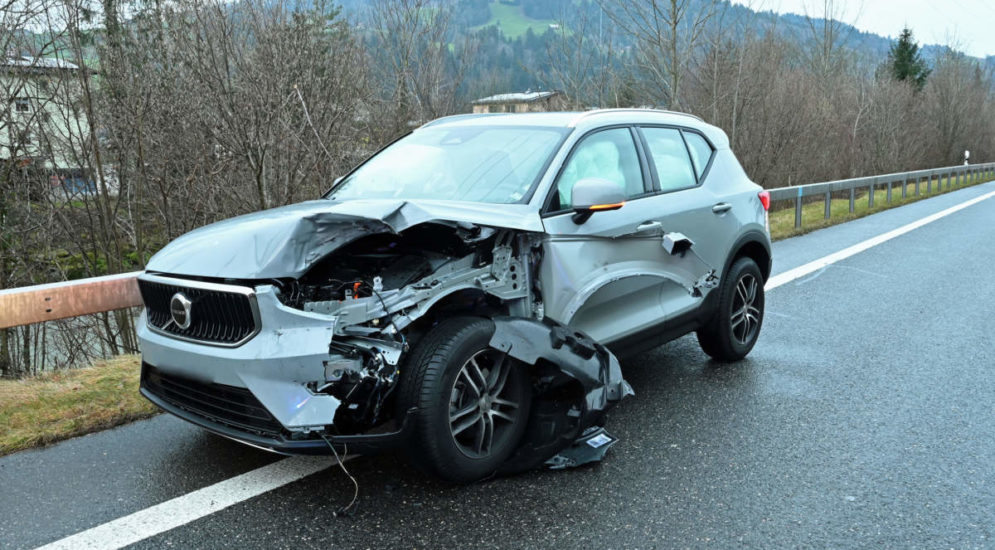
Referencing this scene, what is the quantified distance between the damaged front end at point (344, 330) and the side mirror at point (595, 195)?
32cm

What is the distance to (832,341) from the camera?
21.1ft

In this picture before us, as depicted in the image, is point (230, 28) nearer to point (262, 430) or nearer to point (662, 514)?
point (262, 430)

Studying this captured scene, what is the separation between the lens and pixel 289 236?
11.0ft

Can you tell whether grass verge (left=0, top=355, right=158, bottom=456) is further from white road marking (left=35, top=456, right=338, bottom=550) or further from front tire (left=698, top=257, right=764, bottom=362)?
front tire (left=698, top=257, right=764, bottom=362)

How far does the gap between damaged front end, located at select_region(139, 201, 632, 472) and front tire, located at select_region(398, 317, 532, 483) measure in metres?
0.08

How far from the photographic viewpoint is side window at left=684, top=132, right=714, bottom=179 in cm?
553

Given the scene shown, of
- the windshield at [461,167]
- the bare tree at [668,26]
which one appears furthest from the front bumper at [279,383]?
the bare tree at [668,26]

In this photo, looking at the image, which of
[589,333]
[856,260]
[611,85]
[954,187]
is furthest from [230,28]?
[954,187]

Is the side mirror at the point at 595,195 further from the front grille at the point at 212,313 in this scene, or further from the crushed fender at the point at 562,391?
the front grille at the point at 212,313

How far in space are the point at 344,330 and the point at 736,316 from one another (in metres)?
3.48

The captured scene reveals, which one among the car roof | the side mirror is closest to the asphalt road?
the side mirror

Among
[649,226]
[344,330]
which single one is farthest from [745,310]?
[344,330]

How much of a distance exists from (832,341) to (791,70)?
2596 centimetres

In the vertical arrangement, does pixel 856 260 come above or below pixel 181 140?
below
